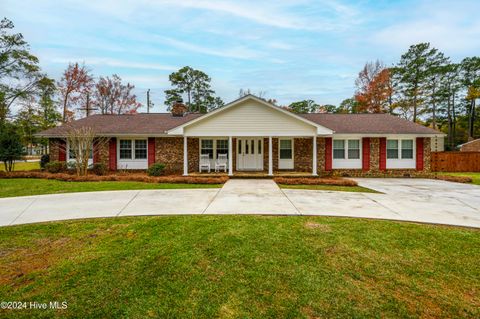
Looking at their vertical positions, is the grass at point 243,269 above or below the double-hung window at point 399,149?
below

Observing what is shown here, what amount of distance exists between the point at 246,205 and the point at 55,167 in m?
13.6

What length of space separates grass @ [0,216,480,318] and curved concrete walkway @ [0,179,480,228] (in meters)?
0.90

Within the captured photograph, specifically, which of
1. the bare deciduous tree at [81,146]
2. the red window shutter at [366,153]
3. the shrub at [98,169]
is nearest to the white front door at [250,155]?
the red window shutter at [366,153]

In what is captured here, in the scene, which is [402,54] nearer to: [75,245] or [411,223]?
[411,223]

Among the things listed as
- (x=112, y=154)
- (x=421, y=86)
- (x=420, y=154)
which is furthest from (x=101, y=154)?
(x=421, y=86)

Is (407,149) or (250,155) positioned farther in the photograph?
(250,155)

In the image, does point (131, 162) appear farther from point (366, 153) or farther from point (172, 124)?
point (366, 153)

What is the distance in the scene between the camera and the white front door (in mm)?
15781

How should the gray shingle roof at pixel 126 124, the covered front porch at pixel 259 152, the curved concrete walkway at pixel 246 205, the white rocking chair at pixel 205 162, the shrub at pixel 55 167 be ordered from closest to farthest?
the curved concrete walkway at pixel 246 205, the shrub at pixel 55 167, the white rocking chair at pixel 205 162, the gray shingle roof at pixel 126 124, the covered front porch at pixel 259 152

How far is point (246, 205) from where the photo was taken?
→ 7004mm

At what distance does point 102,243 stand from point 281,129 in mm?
11386

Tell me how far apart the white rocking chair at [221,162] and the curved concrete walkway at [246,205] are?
5.89 metres

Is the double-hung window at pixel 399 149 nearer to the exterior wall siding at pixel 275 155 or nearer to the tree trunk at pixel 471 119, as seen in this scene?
the exterior wall siding at pixel 275 155

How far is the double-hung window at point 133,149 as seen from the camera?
15.6m
